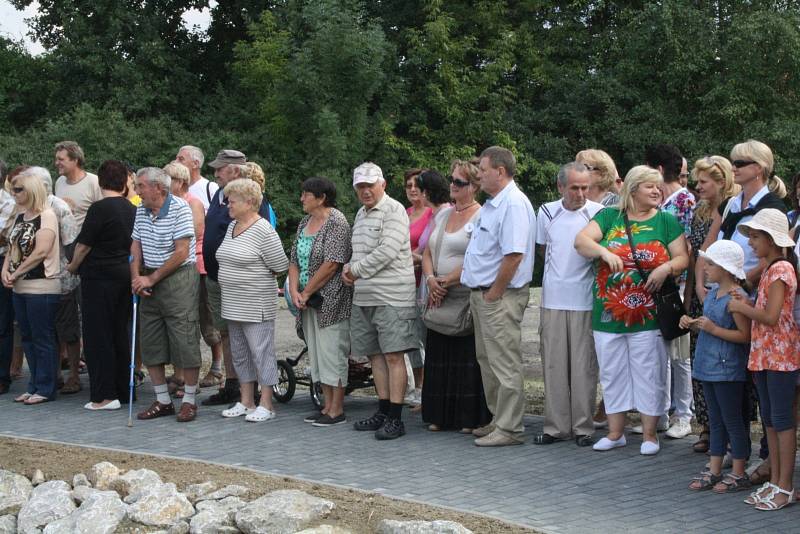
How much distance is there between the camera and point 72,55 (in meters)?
24.8

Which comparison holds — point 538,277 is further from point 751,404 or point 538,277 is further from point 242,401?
point 751,404

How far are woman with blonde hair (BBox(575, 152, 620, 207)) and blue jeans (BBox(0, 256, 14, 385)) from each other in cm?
554

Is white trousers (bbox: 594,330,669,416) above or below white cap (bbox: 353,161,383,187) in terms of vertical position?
below

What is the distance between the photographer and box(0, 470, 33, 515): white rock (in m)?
6.64

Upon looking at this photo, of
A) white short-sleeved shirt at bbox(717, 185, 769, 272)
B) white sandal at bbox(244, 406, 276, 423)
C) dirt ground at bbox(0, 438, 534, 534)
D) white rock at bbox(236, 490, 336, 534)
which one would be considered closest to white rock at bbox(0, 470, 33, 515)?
dirt ground at bbox(0, 438, 534, 534)

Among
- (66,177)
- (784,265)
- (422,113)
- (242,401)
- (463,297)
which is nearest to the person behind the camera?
(784,265)

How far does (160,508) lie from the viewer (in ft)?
20.2

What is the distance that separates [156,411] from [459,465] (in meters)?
2.94

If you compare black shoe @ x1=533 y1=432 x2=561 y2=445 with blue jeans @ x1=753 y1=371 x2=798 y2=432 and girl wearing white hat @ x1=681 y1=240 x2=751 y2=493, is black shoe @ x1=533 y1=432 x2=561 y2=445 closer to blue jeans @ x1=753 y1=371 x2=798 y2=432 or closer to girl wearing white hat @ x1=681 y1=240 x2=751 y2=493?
girl wearing white hat @ x1=681 y1=240 x2=751 y2=493

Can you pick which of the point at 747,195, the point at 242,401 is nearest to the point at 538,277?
the point at 242,401

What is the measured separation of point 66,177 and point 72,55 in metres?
15.4

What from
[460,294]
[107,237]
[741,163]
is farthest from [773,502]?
[107,237]

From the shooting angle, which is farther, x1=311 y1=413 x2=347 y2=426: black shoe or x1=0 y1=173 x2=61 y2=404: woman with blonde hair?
x1=0 y1=173 x2=61 y2=404: woman with blonde hair

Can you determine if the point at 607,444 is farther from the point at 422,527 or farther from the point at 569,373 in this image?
the point at 422,527
